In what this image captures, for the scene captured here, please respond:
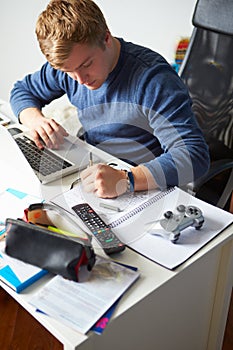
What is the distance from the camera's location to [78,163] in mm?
1406

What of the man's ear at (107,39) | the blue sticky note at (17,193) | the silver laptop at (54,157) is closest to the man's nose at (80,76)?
the man's ear at (107,39)

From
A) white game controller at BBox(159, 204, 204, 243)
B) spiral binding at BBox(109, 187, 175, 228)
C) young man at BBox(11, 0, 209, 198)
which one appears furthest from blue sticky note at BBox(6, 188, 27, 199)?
white game controller at BBox(159, 204, 204, 243)

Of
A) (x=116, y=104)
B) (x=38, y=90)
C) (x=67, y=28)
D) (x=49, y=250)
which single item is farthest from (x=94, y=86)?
(x=49, y=250)

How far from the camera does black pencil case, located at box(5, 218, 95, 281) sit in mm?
942

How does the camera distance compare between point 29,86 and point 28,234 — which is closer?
point 28,234

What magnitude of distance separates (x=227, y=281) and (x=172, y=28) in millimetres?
1643

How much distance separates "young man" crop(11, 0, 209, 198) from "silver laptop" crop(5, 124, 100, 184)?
0.11 feet

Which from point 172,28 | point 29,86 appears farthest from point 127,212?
point 172,28

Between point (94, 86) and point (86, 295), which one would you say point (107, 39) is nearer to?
point (94, 86)

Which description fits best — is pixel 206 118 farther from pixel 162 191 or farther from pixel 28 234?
pixel 28 234

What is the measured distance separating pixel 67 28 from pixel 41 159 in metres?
0.39

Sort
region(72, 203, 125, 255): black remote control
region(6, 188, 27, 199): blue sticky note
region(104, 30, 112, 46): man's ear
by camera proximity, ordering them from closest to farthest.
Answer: region(72, 203, 125, 255): black remote control
region(6, 188, 27, 199): blue sticky note
region(104, 30, 112, 46): man's ear

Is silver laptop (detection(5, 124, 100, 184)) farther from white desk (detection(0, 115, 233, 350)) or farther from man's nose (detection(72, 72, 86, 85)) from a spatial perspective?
man's nose (detection(72, 72, 86, 85))

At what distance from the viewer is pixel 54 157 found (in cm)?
143
